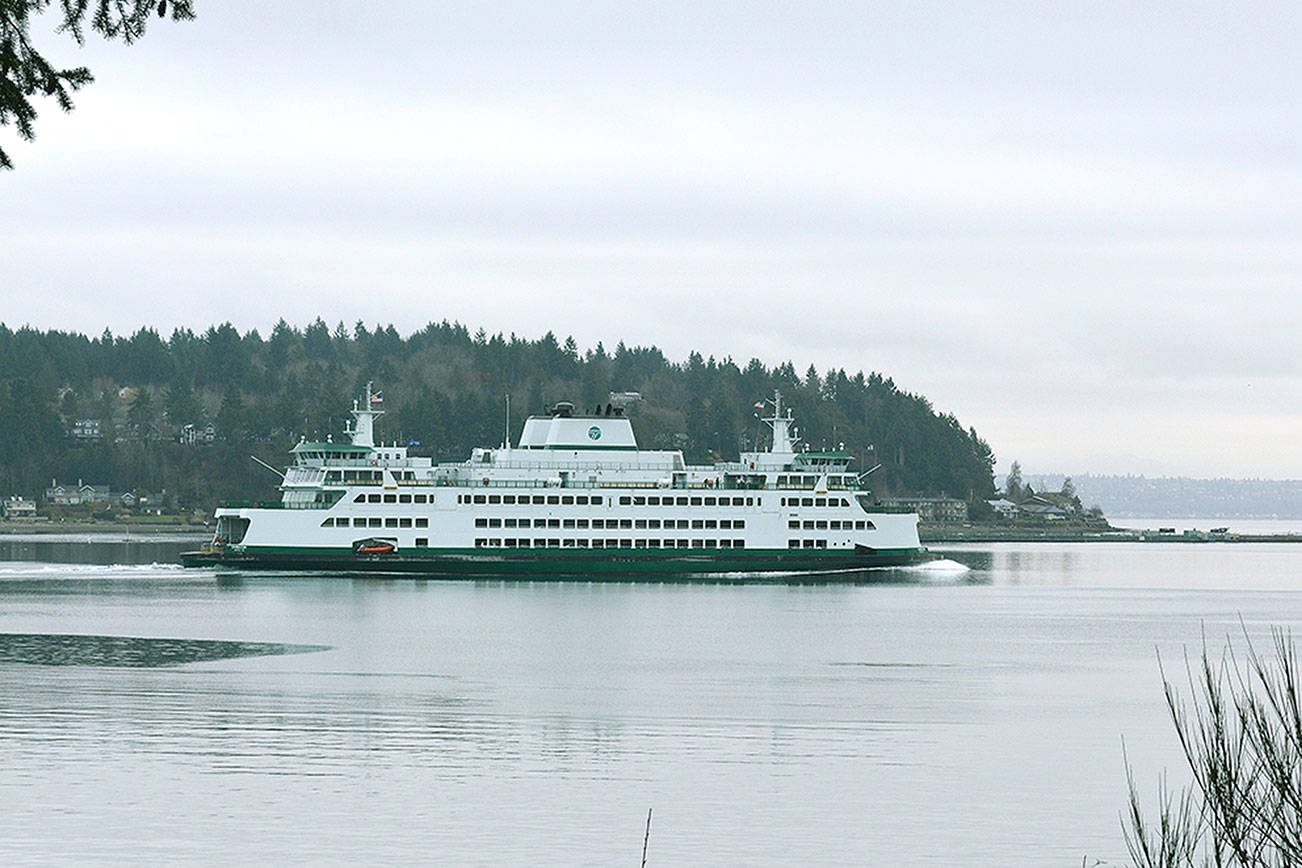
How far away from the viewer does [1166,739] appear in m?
22.1

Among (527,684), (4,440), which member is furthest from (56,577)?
(4,440)

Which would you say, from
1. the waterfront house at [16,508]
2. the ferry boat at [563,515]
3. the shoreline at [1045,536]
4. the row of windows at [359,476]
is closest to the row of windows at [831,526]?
the ferry boat at [563,515]

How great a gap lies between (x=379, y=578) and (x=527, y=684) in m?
29.9

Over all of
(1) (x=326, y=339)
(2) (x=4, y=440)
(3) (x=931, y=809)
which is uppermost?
(1) (x=326, y=339)

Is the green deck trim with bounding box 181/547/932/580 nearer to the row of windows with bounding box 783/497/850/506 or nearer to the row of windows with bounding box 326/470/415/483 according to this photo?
the row of windows with bounding box 783/497/850/506

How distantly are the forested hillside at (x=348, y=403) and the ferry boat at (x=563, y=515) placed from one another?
193ft

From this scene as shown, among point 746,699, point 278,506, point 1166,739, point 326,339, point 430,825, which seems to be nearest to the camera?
point 430,825

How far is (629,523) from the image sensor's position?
2313 inches

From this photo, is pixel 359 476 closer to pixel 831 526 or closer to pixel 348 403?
pixel 831 526

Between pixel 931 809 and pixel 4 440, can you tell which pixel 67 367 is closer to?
pixel 4 440

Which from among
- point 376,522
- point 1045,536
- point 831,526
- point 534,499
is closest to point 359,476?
point 376,522

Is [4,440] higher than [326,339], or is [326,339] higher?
[326,339]

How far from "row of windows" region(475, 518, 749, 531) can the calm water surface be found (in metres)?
11.4

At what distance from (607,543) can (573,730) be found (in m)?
36.2
